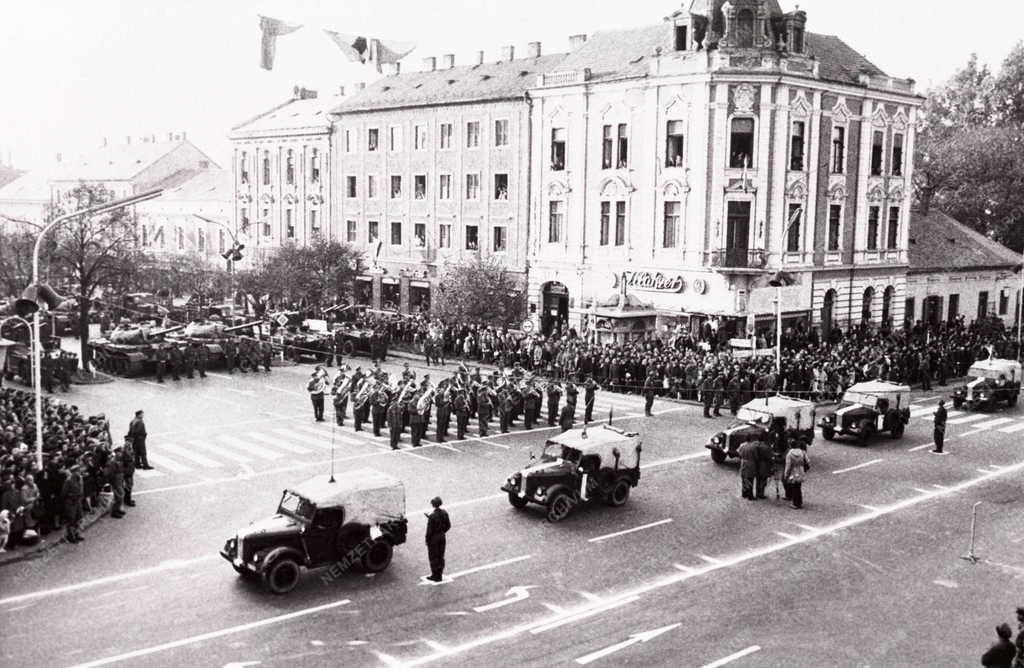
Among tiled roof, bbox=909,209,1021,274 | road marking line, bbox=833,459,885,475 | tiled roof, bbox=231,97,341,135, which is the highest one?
tiled roof, bbox=231,97,341,135

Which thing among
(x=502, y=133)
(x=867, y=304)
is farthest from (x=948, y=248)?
(x=502, y=133)

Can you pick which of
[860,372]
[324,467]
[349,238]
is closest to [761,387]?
[860,372]

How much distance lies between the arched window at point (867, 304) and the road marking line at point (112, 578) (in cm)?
4211

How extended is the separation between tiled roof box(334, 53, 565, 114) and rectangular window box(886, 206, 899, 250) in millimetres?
19607

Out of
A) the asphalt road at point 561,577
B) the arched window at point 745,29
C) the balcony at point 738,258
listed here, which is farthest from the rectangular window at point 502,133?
the asphalt road at point 561,577

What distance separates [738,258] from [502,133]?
632 inches

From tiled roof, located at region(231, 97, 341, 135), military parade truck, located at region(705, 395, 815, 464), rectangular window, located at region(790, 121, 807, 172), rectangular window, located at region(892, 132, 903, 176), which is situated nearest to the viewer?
military parade truck, located at region(705, 395, 815, 464)

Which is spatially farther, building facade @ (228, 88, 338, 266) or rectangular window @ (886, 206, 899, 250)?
building facade @ (228, 88, 338, 266)

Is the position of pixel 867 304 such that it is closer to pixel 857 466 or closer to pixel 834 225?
pixel 834 225

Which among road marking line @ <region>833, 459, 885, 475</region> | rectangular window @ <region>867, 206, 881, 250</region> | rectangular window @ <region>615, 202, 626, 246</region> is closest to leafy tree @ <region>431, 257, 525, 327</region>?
rectangular window @ <region>615, 202, 626, 246</region>

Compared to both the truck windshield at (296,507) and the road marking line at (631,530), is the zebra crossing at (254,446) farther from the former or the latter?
the road marking line at (631,530)

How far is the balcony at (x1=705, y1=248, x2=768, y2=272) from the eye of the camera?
47.0 meters

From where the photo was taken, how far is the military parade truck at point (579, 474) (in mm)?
22219

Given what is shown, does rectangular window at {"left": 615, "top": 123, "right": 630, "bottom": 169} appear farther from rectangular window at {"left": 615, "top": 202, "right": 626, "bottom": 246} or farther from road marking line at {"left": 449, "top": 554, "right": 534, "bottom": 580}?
road marking line at {"left": 449, "top": 554, "right": 534, "bottom": 580}
